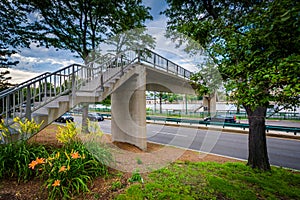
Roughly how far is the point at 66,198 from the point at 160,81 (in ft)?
27.5

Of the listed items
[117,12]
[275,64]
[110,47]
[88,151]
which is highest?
[117,12]

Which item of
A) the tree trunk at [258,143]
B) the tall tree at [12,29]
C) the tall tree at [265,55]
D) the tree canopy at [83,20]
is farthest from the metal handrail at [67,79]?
the tree trunk at [258,143]

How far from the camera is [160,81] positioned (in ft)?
→ 33.2

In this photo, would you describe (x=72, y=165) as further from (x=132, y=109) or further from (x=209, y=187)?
(x=132, y=109)

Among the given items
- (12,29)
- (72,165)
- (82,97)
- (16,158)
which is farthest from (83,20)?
(72,165)

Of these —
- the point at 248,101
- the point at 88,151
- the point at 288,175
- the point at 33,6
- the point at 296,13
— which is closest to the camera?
the point at 296,13

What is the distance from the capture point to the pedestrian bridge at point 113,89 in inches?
176

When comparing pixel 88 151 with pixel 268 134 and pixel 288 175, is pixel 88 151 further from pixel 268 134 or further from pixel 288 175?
pixel 268 134

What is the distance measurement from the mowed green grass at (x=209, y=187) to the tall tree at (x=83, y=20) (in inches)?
243

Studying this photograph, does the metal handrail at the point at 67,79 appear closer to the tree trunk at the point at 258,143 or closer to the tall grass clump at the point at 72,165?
the tall grass clump at the point at 72,165

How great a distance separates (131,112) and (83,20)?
6.05 metres

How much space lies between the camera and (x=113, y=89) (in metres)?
5.87

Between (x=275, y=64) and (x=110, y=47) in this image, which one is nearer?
(x=275, y=64)

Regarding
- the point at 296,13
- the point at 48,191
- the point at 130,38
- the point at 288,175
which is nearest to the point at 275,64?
the point at 296,13
